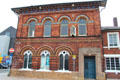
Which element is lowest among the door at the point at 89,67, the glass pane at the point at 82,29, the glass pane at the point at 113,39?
the door at the point at 89,67

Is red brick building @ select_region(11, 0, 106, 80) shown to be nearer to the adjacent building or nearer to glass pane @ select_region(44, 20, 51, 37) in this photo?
glass pane @ select_region(44, 20, 51, 37)

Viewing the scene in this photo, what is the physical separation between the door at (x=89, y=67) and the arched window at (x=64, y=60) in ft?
7.14

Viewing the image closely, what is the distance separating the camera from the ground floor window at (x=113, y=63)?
1211 centimetres

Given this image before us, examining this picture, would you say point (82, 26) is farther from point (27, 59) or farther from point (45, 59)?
point (27, 59)

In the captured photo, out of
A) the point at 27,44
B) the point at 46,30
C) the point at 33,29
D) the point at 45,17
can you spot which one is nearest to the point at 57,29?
the point at 46,30

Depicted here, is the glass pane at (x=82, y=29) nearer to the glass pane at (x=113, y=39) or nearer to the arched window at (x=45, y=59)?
the glass pane at (x=113, y=39)

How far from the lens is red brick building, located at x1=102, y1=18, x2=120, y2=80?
1203 centimetres

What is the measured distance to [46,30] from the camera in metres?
13.8

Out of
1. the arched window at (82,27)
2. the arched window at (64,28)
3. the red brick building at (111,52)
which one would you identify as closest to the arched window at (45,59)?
the arched window at (64,28)

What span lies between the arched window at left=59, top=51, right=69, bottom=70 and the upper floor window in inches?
213

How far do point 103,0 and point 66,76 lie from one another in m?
9.73

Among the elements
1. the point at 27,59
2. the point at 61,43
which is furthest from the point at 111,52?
the point at 27,59

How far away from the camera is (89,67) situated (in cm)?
1221

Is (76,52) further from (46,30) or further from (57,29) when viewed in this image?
(46,30)
